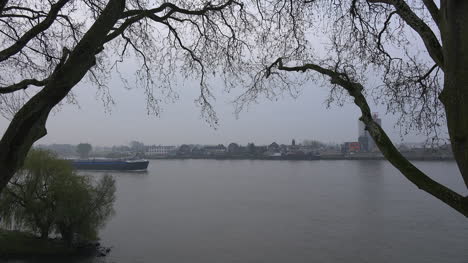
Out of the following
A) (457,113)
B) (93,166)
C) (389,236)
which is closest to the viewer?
(457,113)


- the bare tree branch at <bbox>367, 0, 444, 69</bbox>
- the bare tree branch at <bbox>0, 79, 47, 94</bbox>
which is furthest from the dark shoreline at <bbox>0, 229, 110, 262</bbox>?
the bare tree branch at <bbox>367, 0, 444, 69</bbox>

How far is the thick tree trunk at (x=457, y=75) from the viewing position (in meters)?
1.91

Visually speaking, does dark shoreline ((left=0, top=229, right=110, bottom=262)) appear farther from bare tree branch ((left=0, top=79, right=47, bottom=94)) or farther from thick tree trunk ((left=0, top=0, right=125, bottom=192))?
thick tree trunk ((left=0, top=0, right=125, bottom=192))

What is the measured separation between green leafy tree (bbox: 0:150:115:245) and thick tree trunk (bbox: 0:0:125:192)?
1990 centimetres

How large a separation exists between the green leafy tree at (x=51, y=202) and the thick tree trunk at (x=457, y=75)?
21294mm

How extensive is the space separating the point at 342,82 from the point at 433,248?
56.4 feet

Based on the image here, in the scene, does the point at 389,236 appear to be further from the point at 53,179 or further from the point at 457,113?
the point at 457,113

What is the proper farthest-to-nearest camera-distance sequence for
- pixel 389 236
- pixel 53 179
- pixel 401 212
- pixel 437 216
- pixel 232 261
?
pixel 401 212, pixel 437 216, pixel 53 179, pixel 389 236, pixel 232 261

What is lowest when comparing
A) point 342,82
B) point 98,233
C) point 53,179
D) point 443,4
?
point 98,233

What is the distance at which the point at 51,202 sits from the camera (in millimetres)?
20875

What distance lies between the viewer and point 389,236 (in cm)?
2000

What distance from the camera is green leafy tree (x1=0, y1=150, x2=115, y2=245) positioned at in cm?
2062

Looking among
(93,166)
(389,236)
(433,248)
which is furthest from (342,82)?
(93,166)

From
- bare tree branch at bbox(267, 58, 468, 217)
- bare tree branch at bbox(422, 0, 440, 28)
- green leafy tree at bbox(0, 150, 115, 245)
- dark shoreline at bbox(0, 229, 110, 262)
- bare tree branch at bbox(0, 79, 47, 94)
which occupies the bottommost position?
dark shoreline at bbox(0, 229, 110, 262)
